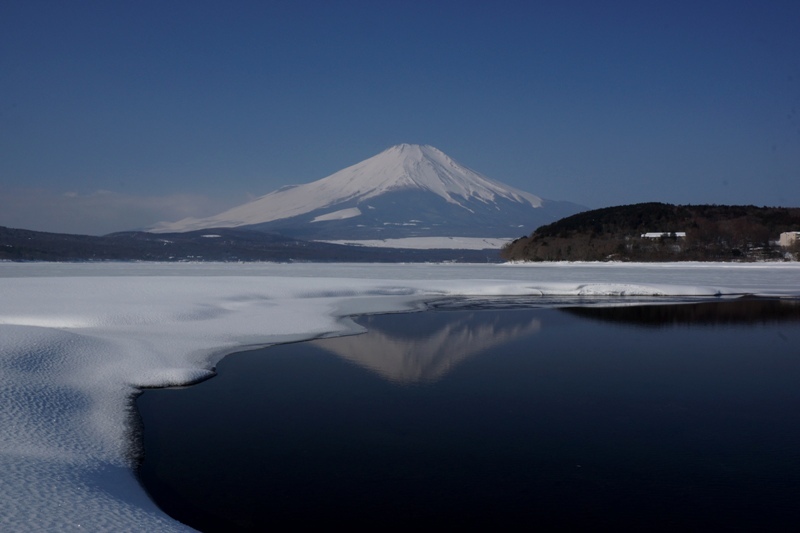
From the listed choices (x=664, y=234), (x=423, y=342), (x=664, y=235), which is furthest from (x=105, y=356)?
(x=664, y=234)

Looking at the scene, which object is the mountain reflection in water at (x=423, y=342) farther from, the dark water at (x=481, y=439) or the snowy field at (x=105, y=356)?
the snowy field at (x=105, y=356)

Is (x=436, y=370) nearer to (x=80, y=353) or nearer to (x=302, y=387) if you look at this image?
(x=302, y=387)

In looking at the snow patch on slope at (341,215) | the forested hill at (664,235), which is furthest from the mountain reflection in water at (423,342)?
the snow patch on slope at (341,215)

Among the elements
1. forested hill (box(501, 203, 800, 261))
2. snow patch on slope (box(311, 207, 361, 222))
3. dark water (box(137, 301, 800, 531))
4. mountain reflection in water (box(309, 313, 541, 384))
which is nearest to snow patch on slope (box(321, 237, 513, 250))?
snow patch on slope (box(311, 207, 361, 222))

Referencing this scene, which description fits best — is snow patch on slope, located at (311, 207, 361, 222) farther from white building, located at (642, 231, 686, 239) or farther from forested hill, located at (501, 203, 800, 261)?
white building, located at (642, 231, 686, 239)

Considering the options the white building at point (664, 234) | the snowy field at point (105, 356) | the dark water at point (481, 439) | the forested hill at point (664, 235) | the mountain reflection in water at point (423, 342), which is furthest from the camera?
the white building at point (664, 234)

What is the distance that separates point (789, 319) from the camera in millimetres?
16344

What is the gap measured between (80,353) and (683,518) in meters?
7.43

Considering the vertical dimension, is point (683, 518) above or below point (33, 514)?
below

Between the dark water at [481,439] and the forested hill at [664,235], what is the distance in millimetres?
49801

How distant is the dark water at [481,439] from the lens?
15.1 feet

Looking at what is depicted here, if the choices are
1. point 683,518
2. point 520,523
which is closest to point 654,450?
point 683,518

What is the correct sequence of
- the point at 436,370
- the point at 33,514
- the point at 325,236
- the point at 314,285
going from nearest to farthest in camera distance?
the point at 33,514
the point at 436,370
the point at 314,285
the point at 325,236

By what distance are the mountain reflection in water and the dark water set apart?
0.26 ft
